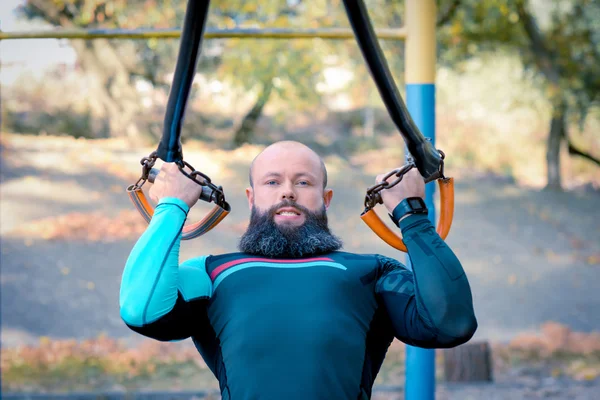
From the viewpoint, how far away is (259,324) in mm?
1397

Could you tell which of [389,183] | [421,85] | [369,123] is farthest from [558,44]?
[389,183]

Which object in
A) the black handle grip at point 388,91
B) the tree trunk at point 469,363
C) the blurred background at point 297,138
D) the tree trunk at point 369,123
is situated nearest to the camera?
the black handle grip at point 388,91

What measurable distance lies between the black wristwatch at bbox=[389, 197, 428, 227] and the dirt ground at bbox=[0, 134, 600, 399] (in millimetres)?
3181

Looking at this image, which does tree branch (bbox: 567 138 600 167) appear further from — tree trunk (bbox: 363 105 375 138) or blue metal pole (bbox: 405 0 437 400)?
blue metal pole (bbox: 405 0 437 400)

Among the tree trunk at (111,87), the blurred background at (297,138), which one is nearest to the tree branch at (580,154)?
the blurred background at (297,138)

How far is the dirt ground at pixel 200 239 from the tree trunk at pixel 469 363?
131mm

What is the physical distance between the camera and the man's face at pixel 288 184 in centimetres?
163

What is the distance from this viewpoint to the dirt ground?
16.3 feet

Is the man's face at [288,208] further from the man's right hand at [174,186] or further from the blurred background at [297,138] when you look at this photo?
the blurred background at [297,138]

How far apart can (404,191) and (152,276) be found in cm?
57

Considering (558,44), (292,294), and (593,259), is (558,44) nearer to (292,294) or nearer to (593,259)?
(593,259)

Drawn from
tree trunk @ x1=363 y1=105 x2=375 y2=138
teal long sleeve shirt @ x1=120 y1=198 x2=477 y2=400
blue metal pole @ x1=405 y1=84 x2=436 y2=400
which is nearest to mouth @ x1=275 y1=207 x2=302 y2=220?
teal long sleeve shirt @ x1=120 y1=198 x2=477 y2=400

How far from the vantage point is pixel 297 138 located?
633cm

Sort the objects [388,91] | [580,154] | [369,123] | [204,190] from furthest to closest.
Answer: [580,154] → [369,123] → [204,190] → [388,91]
